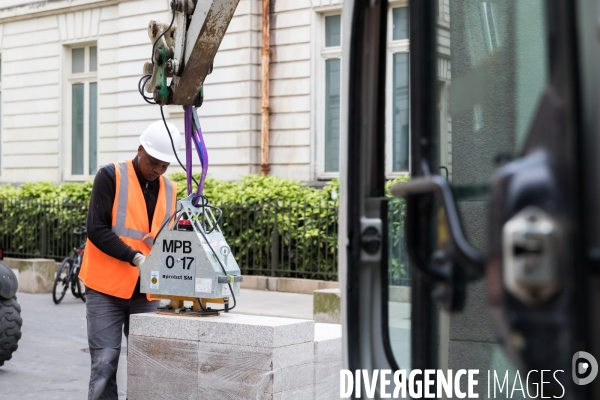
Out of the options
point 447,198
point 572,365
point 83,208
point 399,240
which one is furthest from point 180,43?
point 83,208

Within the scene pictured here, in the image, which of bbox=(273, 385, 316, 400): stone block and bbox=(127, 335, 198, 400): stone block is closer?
bbox=(273, 385, 316, 400): stone block

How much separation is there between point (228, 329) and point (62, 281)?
9.17 meters

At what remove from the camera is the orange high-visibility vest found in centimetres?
551

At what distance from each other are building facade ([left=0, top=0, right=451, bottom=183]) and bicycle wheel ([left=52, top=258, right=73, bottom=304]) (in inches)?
285

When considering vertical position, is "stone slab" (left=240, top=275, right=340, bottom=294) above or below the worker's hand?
below

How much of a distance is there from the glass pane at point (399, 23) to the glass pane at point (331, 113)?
17266 mm

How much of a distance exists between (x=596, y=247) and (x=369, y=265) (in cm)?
133

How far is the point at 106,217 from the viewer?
5.50 m

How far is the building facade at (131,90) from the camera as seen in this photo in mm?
20391

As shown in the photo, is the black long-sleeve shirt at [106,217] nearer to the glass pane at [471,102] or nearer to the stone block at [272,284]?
the glass pane at [471,102]

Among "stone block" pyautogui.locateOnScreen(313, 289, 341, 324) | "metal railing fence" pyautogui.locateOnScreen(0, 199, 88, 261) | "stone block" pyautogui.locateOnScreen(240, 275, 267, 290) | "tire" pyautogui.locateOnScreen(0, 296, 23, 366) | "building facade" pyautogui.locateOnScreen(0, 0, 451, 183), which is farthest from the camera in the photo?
"building facade" pyautogui.locateOnScreen(0, 0, 451, 183)

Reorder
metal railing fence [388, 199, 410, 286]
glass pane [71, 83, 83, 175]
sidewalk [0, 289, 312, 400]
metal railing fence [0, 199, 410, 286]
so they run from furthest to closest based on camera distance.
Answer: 1. glass pane [71, 83, 83, 175]
2. metal railing fence [0, 199, 410, 286]
3. sidewalk [0, 289, 312, 400]
4. metal railing fence [388, 199, 410, 286]

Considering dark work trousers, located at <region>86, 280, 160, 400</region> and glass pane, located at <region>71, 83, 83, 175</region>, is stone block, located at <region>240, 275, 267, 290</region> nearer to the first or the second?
dark work trousers, located at <region>86, 280, 160, 400</region>

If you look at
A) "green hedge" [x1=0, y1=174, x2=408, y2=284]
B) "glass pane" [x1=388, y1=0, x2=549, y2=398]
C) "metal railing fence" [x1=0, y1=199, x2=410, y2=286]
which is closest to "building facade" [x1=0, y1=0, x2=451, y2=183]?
"green hedge" [x1=0, y1=174, x2=408, y2=284]
